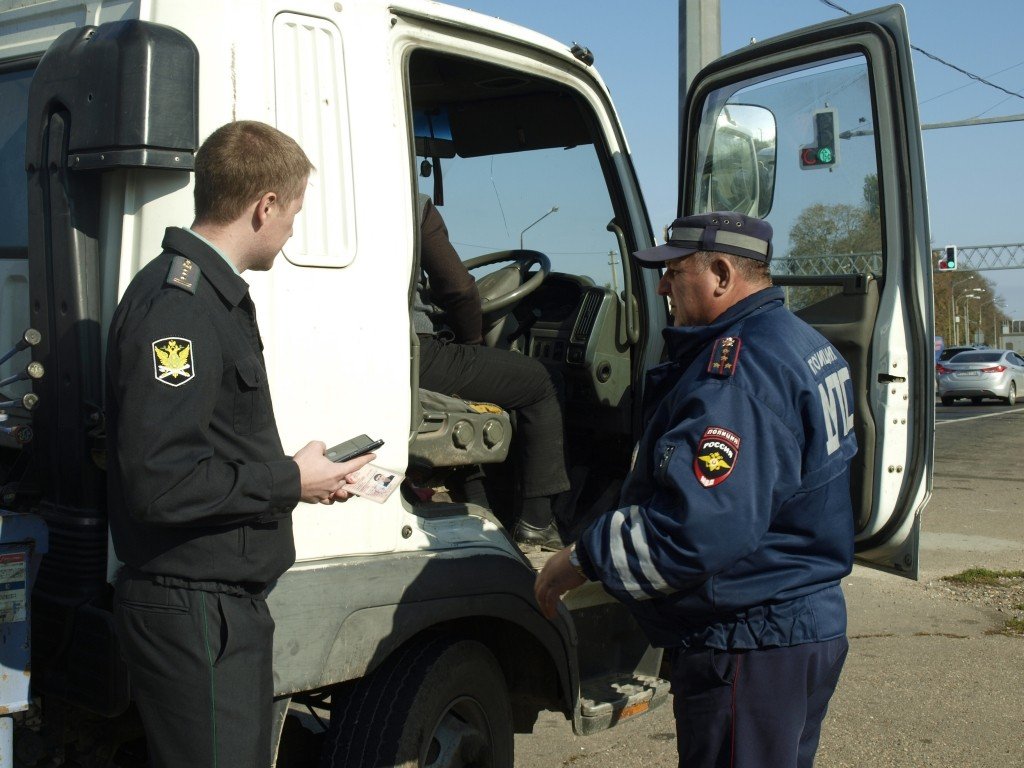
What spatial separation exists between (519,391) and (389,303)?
3.21 feet

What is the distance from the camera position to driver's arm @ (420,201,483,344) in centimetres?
340

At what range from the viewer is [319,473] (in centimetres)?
223

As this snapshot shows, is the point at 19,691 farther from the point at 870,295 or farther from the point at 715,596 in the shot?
the point at 870,295

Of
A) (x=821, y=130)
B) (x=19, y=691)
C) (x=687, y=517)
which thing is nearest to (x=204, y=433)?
(x=19, y=691)

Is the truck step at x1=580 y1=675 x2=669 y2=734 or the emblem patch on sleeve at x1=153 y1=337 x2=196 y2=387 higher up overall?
the emblem patch on sleeve at x1=153 y1=337 x2=196 y2=387

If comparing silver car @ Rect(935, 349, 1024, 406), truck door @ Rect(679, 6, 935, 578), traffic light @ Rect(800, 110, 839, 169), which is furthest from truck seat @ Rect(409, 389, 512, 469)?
silver car @ Rect(935, 349, 1024, 406)

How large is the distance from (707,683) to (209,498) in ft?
3.78

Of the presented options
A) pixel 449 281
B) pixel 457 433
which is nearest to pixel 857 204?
pixel 449 281

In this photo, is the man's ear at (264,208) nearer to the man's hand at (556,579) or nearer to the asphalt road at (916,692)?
the man's hand at (556,579)

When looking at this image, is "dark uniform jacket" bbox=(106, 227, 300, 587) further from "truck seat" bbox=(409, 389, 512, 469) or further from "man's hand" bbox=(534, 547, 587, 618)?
"truck seat" bbox=(409, 389, 512, 469)

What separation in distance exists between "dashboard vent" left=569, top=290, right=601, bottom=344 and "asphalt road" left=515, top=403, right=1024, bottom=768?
1701 mm

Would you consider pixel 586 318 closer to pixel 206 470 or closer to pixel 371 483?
pixel 371 483

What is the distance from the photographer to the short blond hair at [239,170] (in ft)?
7.06

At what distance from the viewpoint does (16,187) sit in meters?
2.89
